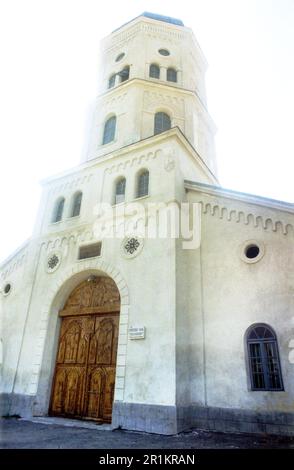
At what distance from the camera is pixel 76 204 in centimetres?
1507

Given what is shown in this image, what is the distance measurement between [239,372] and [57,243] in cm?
928

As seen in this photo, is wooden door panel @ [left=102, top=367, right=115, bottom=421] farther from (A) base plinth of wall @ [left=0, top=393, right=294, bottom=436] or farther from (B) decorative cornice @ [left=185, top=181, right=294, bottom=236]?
(B) decorative cornice @ [left=185, top=181, right=294, bottom=236]

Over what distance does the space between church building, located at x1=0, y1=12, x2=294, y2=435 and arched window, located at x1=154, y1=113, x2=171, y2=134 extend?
0.11 metres

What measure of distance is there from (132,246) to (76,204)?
15.8ft

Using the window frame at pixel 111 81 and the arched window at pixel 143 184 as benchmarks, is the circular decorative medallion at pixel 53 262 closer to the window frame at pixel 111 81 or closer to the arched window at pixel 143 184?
the arched window at pixel 143 184

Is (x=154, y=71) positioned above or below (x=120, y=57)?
below

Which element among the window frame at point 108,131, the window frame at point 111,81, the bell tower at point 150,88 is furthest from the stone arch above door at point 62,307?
the window frame at point 111,81

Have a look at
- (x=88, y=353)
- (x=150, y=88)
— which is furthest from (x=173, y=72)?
(x=88, y=353)

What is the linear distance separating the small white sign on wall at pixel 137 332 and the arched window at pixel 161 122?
1009 centimetres

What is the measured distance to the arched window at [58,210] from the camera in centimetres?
1524

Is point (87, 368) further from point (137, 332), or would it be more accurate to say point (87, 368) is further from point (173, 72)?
point (173, 72)
